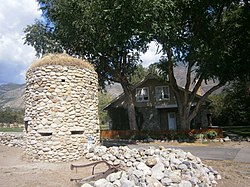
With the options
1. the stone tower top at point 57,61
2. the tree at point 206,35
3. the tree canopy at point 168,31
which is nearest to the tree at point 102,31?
the tree canopy at point 168,31

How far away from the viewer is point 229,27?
70.6 feet

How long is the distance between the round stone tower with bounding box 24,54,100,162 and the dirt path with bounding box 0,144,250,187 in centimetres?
81

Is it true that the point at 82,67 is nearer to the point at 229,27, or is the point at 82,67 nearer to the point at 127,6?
the point at 127,6

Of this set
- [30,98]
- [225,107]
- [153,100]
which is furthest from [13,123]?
[30,98]

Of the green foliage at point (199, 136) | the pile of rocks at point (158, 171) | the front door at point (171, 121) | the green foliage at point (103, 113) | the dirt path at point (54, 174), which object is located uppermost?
the green foliage at point (103, 113)

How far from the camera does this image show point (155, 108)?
1247 inches

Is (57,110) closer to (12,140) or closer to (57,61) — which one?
(57,61)

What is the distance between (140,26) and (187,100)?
9.11m

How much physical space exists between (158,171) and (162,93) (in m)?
23.8

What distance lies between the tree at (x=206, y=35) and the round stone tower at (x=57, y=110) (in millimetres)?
7026

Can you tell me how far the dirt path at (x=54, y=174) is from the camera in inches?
358

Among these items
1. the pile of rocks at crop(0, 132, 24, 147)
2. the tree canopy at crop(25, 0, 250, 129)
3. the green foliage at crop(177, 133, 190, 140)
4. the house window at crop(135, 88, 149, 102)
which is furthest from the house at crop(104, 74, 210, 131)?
the pile of rocks at crop(0, 132, 24, 147)

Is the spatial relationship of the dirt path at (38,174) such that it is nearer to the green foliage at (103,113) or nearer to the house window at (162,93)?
the house window at (162,93)

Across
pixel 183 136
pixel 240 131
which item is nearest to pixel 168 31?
pixel 183 136
